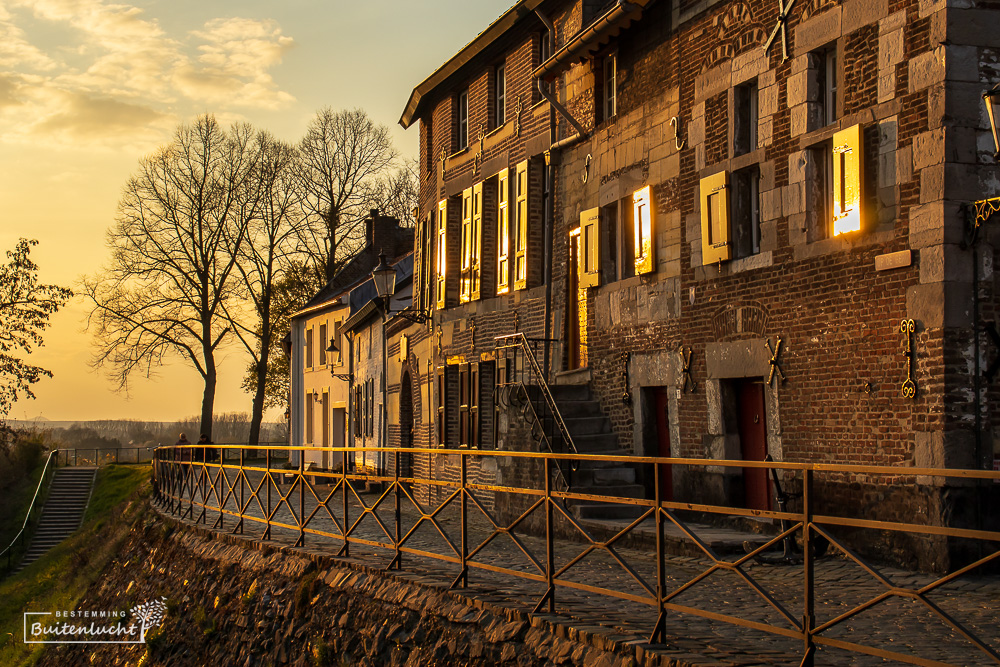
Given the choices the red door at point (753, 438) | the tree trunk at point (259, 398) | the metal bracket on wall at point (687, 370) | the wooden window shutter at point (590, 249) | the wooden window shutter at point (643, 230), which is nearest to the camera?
the red door at point (753, 438)

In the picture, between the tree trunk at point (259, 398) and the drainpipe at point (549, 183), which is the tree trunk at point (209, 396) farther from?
the drainpipe at point (549, 183)

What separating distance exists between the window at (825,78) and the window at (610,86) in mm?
4330

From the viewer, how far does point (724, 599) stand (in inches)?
309

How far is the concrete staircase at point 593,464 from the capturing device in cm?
1272

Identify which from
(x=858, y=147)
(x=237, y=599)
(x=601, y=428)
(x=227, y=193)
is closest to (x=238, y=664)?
(x=237, y=599)

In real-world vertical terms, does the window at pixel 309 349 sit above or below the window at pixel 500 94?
below

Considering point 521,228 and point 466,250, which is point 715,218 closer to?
point 521,228

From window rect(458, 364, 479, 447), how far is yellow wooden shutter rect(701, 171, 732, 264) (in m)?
6.78

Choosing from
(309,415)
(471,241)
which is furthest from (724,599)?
(309,415)

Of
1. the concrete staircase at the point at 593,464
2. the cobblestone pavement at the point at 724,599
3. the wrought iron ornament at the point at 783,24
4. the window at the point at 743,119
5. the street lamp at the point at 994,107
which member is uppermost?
the wrought iron ornament at the point at 783,24

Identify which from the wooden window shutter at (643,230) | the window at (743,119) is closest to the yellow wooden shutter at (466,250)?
A: the wooden window shutter at (643,230)

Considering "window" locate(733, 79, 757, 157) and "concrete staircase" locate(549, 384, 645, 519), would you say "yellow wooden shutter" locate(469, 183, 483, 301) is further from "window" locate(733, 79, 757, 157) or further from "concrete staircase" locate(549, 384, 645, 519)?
"window" locate(733, 79, 757, 157)

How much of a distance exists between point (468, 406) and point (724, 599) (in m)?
10.9

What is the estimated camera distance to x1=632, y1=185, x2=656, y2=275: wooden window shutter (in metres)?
13.4
